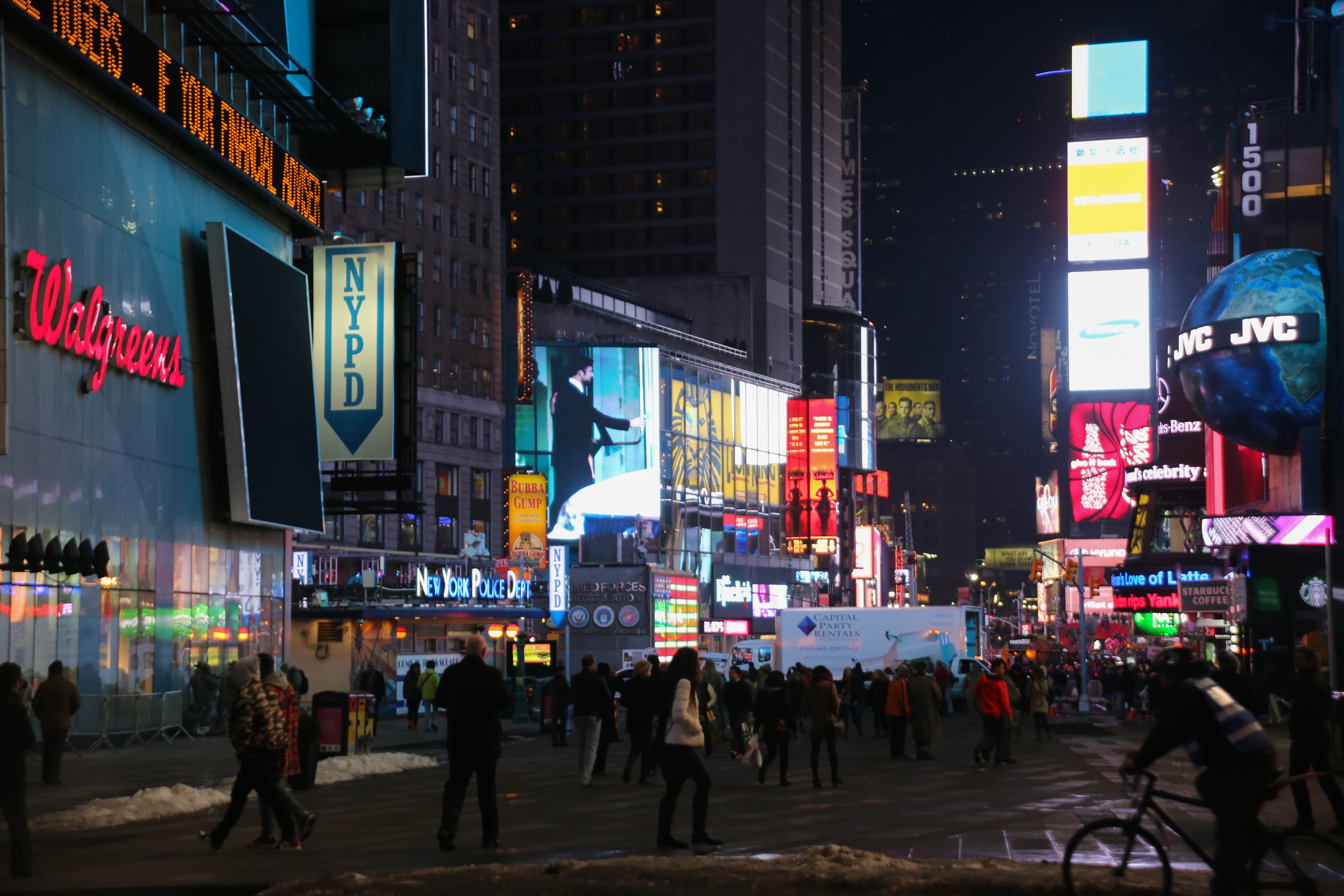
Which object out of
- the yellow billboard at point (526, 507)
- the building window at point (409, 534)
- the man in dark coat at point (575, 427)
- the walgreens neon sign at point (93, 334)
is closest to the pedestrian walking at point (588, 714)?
the walgreens neon sign at point (93, 334)

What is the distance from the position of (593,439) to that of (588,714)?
73885 mm

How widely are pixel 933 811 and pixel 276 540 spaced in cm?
2524

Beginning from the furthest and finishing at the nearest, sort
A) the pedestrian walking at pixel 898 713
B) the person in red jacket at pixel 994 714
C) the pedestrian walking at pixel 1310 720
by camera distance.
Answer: the pedestrian walking at pixel 898 713 < the person in red jacket at pixel 994 714 < the pedestrian walking at pixel 1310 720

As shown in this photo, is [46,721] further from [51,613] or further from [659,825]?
[659,825]

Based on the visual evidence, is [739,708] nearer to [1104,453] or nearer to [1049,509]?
[1104,453]

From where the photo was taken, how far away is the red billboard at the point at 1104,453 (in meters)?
99.1

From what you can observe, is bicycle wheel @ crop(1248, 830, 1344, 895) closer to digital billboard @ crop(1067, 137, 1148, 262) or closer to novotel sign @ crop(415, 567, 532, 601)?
novotel sign @ crop(415, 567, 532, 601)

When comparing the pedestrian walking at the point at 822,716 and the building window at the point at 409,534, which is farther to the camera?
the building window at the point at 409,534

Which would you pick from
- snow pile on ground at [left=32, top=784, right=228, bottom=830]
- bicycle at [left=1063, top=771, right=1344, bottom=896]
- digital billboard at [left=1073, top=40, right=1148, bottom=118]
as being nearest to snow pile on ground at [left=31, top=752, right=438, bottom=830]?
snow pile on ground at [left=32, top=784, right=228, bottom=830]

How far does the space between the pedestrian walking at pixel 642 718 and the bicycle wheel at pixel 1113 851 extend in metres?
11.8

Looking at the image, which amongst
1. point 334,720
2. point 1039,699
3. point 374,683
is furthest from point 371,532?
point 334,720

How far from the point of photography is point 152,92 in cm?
3058

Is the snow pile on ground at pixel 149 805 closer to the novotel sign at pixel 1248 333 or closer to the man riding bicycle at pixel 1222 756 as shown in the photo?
the man riding bicycle at pixel 1222 756

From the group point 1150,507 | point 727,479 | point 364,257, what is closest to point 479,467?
point 727,479
